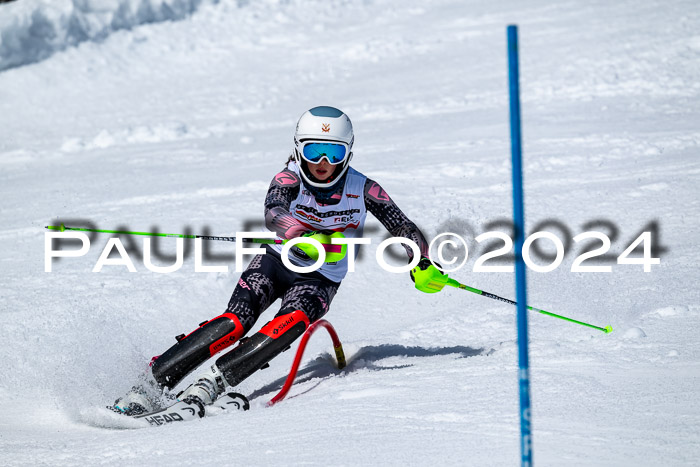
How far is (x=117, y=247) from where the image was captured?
7633mm

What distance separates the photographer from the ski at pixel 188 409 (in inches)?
163

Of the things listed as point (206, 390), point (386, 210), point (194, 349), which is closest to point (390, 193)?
point (386, 210)

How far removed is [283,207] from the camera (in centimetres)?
490

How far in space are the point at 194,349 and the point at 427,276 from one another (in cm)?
137

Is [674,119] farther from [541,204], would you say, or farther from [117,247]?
[117,247]

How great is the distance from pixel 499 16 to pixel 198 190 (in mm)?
9222

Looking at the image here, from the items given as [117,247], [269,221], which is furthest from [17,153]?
[269,221]

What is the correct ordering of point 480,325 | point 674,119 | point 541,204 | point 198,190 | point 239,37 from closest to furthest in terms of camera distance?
1. point 480,325
2. point 541,204
3. point 198,190
4. point 674,119
5. point 239,37

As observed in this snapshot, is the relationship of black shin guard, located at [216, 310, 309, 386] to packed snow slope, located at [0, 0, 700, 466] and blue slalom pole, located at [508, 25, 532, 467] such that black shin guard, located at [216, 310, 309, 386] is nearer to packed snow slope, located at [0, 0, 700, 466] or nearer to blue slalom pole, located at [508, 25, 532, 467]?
packed snow slope, located at [0, 0, 700, 466]

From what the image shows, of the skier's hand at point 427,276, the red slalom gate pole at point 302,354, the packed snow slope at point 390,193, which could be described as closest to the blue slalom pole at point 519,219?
the packed snow slope at point 390,193

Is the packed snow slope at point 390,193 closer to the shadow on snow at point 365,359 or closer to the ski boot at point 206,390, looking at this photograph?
the shadow on snow at point 365,359

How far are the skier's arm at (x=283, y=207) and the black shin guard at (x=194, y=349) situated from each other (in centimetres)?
57

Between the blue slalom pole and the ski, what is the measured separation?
2085 millimetres

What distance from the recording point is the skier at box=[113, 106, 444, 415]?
4480 mm
